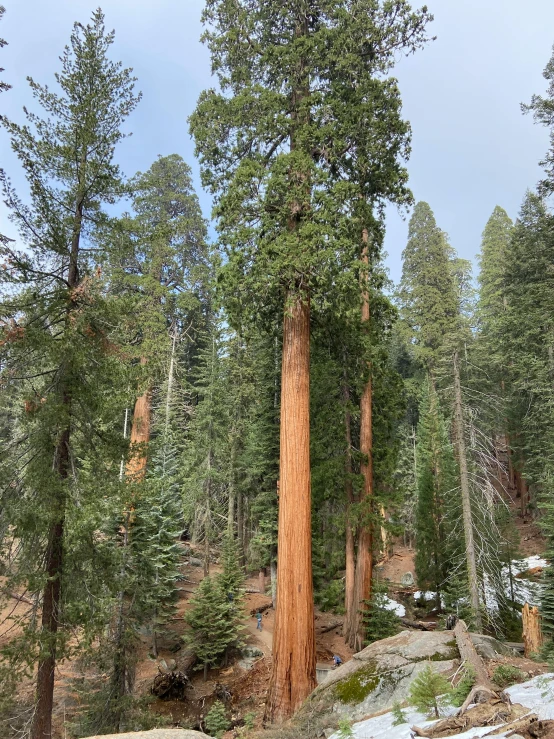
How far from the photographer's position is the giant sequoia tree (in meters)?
8.35

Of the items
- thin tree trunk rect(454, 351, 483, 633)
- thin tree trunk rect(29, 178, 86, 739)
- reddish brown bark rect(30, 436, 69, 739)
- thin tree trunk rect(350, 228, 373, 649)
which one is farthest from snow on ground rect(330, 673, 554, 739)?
thin tree trunk rect(454, 351, 483, 633)

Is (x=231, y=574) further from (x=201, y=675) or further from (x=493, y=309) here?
(x=493, y=309)

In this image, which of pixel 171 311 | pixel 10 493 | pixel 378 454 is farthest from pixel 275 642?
pixel 171 311

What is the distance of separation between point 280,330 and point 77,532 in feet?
22.6

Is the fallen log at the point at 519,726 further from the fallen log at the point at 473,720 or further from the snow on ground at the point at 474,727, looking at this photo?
the fallen log at the point at 473,720

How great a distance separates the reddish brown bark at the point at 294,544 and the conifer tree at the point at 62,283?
355 cm

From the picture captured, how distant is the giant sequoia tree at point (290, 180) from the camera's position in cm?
835

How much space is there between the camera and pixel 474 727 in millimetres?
3199

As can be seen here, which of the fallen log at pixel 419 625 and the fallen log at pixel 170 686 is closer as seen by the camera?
the fallen log at pixel 170 686

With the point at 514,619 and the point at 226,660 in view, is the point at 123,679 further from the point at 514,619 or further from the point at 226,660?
the point at 514,619

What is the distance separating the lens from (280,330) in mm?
11688

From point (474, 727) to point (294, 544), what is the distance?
534 cm

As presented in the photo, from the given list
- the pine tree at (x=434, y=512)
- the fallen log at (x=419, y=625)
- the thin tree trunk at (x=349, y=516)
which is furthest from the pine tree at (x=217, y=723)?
the pine tree at (x=434, y=512)

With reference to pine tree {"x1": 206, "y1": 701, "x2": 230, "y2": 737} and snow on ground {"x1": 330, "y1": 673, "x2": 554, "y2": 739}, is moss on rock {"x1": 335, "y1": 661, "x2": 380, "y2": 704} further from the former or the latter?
pine tree {"x1": 206, "y1": 701, "x2": 230, "y2": 737}
